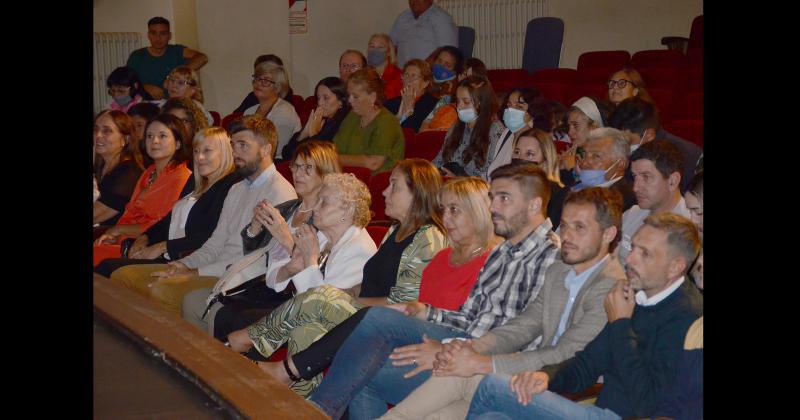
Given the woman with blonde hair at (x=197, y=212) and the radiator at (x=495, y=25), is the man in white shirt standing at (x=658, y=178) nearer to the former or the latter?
the woman with blonde hair at (x=197, y=212)

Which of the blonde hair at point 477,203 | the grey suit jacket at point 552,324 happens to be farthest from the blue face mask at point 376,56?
the grey suit jacket at point 552,324

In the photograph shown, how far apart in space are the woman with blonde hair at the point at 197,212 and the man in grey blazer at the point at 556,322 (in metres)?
1.85

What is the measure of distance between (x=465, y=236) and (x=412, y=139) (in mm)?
2314

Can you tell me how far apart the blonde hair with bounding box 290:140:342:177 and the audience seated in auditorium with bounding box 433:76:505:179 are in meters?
0.84

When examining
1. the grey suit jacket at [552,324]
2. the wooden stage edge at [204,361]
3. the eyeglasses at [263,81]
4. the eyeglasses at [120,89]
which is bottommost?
the wooden stage edge at [204,361]

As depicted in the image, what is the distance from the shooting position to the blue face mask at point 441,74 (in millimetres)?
6152

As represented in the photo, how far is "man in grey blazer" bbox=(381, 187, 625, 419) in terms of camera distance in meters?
2.68

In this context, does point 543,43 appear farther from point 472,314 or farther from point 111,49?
point 472,314

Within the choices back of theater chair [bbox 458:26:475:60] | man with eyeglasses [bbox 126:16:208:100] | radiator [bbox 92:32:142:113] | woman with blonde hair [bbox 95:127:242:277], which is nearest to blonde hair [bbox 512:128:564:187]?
woman with blonde hair [bbox 95:127:242:277]

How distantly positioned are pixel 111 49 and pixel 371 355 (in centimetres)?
666

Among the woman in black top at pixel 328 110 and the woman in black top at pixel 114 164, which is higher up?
the woman in black top at pixel 328 110

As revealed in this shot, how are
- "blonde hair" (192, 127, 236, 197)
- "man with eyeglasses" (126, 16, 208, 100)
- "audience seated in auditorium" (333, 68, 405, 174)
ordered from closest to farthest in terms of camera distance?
"blonde hair" (192, 127, 236, 197)
"audience seated in auditorium" (333, 68, 405, 174)
"man with eyeglasses" (126, 16, 208, 100)

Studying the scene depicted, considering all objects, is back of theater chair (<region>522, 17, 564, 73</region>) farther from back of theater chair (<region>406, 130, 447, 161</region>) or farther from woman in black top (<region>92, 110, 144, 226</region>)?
woman in black top (<region>92, 110, 144, 226</region>)
